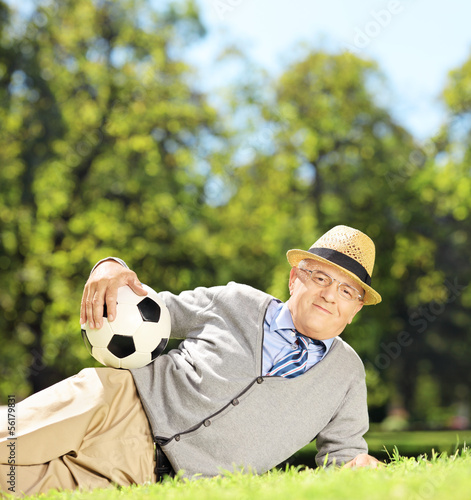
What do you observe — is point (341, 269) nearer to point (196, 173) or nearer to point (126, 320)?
point (126, 320)

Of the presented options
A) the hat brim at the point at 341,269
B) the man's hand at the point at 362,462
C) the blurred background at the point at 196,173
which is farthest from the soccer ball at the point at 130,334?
the blurred background at the point at 196,173

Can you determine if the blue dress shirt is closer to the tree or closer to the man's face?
the man's face

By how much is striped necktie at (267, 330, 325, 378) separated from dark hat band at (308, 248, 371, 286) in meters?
0.53

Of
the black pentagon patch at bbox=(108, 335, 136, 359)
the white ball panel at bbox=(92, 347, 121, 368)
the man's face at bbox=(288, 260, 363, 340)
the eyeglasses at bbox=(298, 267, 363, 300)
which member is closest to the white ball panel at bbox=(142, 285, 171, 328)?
the black pentagon patch at bbox=(108, 335, 136, 359)

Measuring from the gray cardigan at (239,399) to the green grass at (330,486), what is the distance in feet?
1.01

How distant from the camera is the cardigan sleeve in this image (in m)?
4.23

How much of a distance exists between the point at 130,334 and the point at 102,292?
313mm

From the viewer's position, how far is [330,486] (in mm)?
2795

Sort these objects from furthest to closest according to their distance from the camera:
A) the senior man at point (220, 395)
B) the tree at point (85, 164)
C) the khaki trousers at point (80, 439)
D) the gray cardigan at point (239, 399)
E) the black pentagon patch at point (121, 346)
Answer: the tree at point (85, 164) → the black pentagon patch at point (121, 346) → the gray cardigan at point (239, 399) → the senior man at point (220, 395) → the khaki trousers at point (80, 439)

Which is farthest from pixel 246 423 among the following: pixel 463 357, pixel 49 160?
pixel 463 357

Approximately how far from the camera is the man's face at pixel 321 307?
430 cm

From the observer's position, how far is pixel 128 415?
411cm

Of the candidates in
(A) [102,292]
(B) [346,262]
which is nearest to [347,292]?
(B) [346,262]

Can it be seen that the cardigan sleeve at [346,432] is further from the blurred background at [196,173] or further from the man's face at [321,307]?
the blurred background at [196,173]
